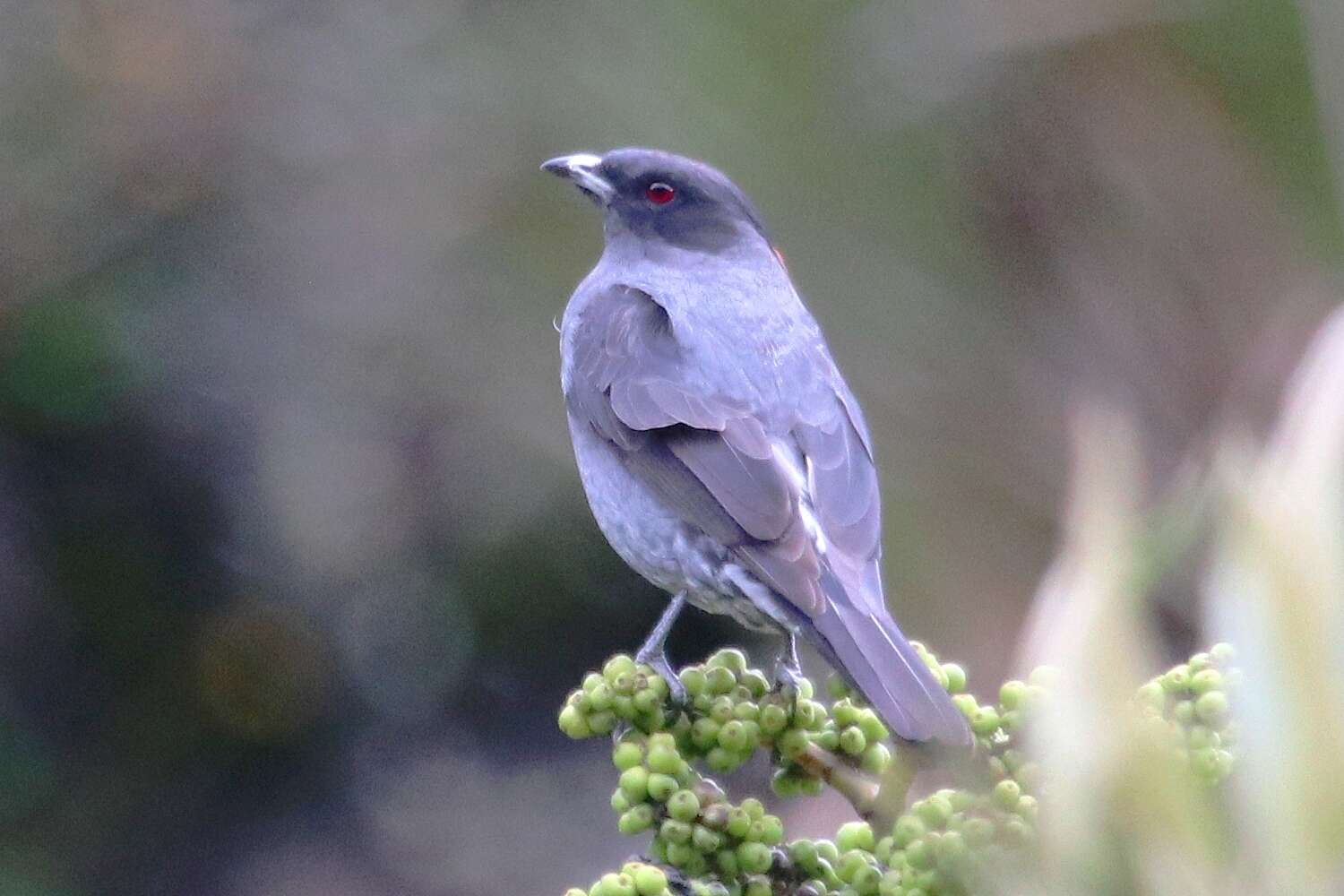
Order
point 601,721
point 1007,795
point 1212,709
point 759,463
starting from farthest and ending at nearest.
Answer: point 759,463, point 601,721, point 1212,709, point 1007,795

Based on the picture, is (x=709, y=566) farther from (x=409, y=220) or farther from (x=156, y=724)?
(x=156, y=724)

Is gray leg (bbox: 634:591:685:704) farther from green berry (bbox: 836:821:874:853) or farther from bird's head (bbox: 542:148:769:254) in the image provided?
bird's head (bbox: 542:148:769:254)

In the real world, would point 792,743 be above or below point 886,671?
below

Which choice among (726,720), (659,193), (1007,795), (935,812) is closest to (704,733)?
(726,720)

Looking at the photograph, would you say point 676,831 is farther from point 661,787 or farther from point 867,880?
point 867,880

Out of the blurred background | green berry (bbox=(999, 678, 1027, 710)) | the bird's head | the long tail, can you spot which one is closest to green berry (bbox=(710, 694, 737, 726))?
the long tail

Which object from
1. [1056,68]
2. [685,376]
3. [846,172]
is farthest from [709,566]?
[1056,68]
